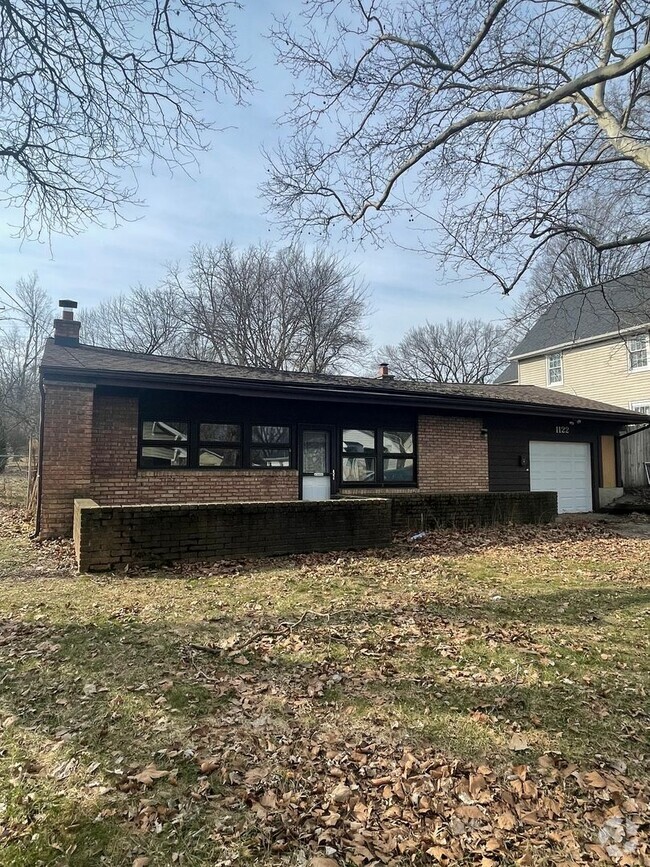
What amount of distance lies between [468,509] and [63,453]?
7742 millimetres

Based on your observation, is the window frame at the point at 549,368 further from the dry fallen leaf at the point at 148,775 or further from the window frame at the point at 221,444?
the dry fallen leaf at the point at 148,775

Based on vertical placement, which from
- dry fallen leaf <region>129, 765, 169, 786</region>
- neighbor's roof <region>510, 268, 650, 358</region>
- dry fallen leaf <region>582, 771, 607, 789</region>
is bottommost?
dry fallen leaf <region>582, 771, 607, 789</region>

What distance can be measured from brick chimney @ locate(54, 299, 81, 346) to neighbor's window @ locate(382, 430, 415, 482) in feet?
24.5

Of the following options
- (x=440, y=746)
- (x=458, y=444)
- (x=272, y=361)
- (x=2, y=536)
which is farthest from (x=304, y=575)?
(x=272, y=361)

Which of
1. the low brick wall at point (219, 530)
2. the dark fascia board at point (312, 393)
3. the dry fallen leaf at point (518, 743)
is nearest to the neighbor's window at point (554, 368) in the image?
the dark fascia board at point (312, 393)

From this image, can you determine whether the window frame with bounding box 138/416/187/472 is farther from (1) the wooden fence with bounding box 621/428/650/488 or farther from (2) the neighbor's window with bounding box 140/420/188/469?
(1) the wooden fence with bounding box 621/428/650/488

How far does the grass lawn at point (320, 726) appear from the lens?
221cm

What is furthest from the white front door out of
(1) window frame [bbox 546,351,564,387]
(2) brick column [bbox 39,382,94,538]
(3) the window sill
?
(1) window frame [bbox 546,351,564,387]

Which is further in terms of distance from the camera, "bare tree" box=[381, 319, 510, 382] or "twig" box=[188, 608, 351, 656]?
"bare tree" box=[381, 319, 510, 382]

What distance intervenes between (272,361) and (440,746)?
85.6 ft

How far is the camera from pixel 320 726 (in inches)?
121

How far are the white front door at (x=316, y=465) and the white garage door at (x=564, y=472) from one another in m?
6.39

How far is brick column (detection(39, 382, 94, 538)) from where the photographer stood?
871 centimetres

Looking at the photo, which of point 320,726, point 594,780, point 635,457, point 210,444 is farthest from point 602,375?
point 320,726
